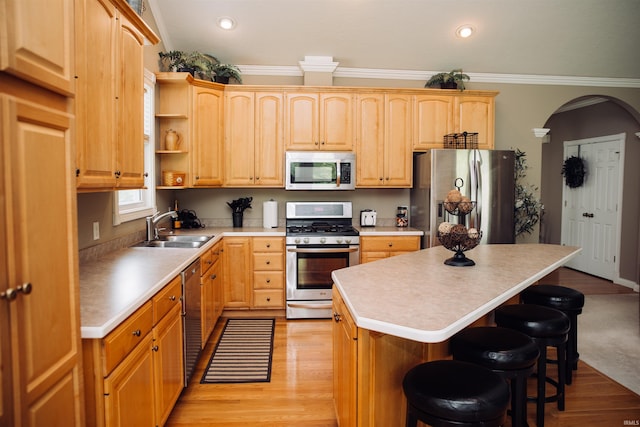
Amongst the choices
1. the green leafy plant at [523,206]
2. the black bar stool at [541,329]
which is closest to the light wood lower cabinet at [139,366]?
the black bar stool at [541,329]

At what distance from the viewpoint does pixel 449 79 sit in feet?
15.1

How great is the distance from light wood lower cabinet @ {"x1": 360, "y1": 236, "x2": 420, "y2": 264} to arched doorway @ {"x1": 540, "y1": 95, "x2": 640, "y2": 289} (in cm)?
288

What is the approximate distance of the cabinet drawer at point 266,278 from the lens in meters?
4.32

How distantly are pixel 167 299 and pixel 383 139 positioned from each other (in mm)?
3081

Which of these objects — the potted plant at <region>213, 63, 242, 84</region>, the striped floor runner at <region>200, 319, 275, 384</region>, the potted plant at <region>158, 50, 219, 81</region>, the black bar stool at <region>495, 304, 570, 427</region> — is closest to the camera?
the black bar stool at <region>495, 304, 570, 427</region>

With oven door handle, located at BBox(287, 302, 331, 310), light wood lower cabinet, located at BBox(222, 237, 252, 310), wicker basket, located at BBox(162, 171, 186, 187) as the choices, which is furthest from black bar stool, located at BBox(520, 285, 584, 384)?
wicker basket, located at BBox(162, 171, 186, 187)

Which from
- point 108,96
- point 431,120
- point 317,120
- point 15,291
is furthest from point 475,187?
point 15,291

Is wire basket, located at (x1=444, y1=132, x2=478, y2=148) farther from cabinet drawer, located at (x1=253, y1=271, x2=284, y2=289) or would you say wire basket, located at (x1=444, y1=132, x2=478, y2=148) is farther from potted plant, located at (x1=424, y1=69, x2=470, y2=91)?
cabinet drawer, located at (x1=253, y1=271, x2=284, y2=289)

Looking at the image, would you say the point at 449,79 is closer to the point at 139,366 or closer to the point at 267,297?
the point at 267,297

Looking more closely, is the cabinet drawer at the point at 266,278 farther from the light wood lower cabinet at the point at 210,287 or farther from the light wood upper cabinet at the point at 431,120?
the light wood upper cabinet at the point at 431,120

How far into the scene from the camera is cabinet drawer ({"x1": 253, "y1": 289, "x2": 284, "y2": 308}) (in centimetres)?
434

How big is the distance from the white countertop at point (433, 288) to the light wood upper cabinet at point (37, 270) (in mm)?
989

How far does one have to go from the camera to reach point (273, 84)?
484 cm

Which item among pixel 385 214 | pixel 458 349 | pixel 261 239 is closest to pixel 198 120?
pixel 261 239
